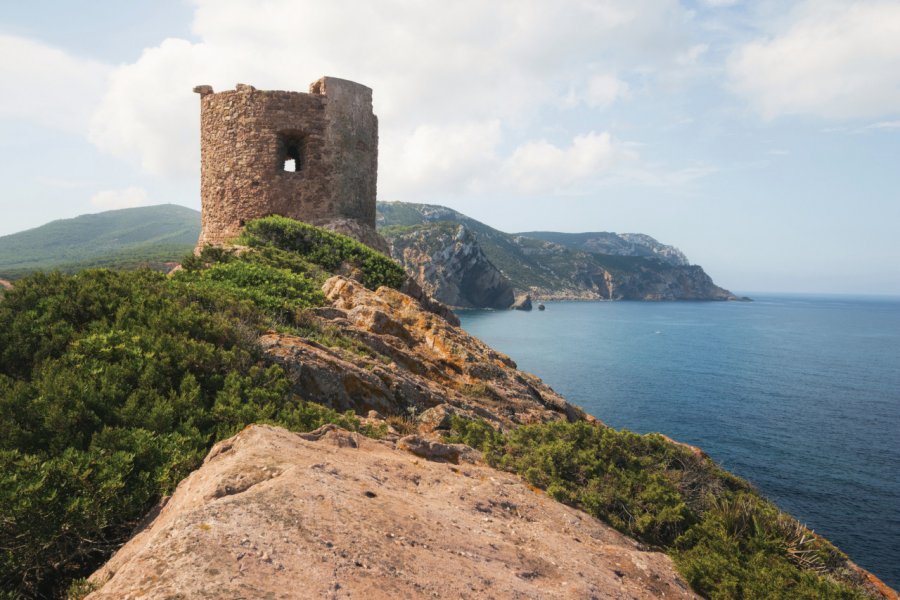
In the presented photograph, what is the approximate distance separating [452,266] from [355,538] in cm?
12590

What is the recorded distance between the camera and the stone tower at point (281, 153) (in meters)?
17.1

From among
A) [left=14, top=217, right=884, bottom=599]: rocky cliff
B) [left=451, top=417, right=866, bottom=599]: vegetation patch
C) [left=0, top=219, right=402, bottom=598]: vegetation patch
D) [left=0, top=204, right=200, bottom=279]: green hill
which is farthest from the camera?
[left=0, top=204, right=200, bottom=279]: green hill

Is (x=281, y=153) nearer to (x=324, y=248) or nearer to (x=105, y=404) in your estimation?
Answer: (x=324, y=248)

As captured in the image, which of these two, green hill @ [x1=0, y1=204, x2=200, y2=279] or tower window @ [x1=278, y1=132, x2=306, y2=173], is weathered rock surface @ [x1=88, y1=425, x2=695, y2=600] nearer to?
tower window @ [x1=278, y1=132, x2=306, y2=173]

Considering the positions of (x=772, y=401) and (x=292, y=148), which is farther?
(x=772, y=401)

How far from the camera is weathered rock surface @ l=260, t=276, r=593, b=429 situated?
22.5 feet

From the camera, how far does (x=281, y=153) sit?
57.7 feet

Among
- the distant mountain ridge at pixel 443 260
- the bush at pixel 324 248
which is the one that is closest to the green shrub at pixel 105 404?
the bush at pixel 324 248

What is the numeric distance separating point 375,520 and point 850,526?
97.0 feet

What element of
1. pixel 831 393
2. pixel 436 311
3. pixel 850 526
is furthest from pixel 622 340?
pixel 436 311

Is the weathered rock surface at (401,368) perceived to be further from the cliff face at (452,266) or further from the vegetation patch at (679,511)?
the cliff face at (452,266)

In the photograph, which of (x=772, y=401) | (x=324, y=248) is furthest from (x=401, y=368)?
(x=772, y=401)

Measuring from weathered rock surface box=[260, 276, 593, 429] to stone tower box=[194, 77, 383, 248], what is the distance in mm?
7005

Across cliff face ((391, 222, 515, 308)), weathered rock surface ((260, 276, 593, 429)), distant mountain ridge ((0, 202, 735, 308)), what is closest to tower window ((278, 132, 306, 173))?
weathered rock surface ((260, 276, 593, 429))
